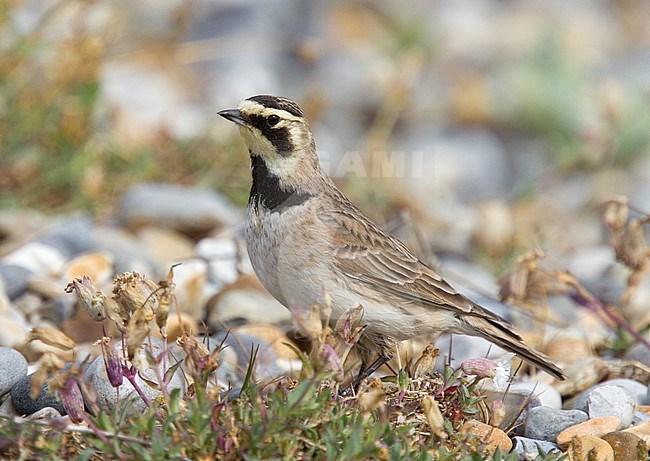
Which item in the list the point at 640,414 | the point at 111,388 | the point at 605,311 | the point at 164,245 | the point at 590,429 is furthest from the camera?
the point at 164,245

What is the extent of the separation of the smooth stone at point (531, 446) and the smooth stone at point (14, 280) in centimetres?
281

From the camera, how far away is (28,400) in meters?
3.77

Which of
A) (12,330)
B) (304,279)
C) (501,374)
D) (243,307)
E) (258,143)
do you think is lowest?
(243,307)

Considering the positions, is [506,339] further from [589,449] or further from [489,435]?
[489,435]

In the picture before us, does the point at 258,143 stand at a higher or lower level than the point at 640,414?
higher

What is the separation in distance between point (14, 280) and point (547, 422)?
9.67 ft

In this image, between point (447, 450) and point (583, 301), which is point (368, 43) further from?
point (447, 450)

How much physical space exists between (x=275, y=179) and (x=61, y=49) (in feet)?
10.9

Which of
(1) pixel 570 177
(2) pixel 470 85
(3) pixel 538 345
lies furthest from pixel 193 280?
(2) pixel 470 85

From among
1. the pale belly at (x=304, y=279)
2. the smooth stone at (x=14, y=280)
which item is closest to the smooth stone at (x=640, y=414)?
the pale belly at (x=304, y=279)

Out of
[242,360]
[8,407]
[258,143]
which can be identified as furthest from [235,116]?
[8,407]

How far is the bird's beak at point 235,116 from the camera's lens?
432cm

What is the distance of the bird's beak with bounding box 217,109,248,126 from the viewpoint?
4.32m

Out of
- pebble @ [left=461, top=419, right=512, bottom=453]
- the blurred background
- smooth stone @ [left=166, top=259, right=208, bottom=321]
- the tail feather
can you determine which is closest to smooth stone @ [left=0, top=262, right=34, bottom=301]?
the blurred background
